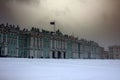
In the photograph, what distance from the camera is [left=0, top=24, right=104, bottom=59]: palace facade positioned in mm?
7914

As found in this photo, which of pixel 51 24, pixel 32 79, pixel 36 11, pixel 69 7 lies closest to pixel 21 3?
pixel 36 11

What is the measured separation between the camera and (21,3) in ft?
27.7

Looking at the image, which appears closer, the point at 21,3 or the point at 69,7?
the point at 21,3

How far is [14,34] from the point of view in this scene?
8.12 m

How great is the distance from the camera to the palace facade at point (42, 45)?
7.91 m

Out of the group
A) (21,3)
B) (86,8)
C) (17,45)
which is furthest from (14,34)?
(86,8)

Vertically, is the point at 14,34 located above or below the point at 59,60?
above

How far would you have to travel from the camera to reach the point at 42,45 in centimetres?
894

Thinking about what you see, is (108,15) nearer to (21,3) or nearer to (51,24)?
(51,24)

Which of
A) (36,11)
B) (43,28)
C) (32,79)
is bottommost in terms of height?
(32,79)

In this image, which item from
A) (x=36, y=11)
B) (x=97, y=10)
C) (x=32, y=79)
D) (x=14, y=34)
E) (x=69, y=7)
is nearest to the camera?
(x=32, y=79)

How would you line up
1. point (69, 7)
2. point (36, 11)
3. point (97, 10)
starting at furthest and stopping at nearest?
1. point (97, 10)
2. point (69, 7)
3. point (36, 11)

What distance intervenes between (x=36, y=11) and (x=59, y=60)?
6.09 ft

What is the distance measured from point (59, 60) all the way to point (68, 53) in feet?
1.81
